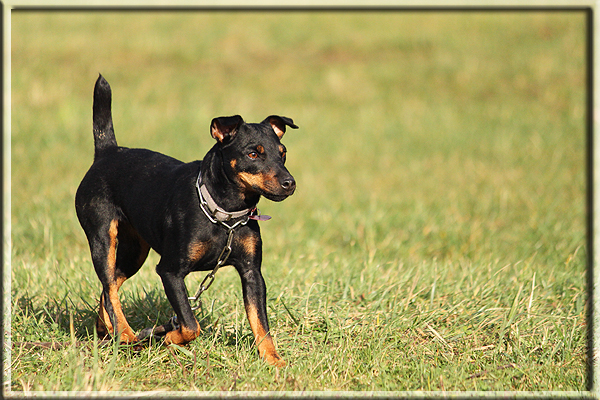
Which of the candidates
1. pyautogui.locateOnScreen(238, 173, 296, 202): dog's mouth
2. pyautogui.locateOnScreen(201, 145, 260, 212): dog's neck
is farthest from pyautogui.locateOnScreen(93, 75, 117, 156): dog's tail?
pyautogui.locateOnScreen(238, 173, 296, 202): dog's mouth

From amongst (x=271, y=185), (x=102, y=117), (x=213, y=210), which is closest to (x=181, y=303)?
(x=213, y=210)

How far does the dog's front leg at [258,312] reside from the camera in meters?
3.70

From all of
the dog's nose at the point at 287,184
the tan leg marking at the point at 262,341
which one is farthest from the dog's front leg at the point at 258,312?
the dog's nose at the point at 287,184

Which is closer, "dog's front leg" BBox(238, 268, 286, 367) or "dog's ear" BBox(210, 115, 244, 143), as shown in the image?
"dog's ear" BBox(210, 115, 244, 143)

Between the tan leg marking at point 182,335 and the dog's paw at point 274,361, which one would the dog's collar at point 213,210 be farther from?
the dog's paw at point 274,361

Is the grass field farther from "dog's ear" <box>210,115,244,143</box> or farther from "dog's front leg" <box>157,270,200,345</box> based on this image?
"dog's ear" <box>210,115,244,143</box>

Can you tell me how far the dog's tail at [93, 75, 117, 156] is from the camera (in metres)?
4.27

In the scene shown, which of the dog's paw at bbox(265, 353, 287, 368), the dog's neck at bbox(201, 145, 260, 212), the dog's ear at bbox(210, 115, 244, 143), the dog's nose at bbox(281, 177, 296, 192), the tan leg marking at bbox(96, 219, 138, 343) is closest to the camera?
the dog's nose at bbox(281, 177, 296, 192)

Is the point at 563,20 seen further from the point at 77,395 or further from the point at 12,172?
the point at 77,395

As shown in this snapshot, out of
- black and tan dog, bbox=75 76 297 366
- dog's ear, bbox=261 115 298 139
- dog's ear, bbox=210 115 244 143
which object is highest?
dog's ear, bbox=261 115 298 139

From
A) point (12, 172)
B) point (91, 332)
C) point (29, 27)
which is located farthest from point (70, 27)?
point (91, 332)

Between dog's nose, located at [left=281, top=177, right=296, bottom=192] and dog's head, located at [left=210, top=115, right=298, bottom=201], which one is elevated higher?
dog's head, located at [left=210, top=115, right=298, bottom=201]

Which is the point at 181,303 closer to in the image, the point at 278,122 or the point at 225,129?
the point at 225,129

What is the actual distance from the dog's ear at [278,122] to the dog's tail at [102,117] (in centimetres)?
121
